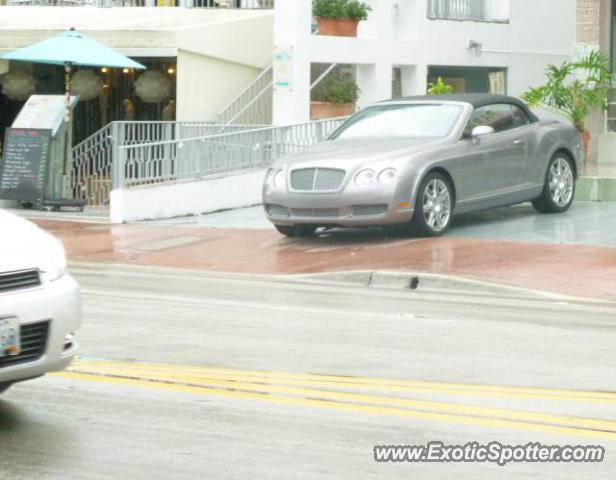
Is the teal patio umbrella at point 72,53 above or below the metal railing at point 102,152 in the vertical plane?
above

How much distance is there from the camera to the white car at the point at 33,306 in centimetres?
703

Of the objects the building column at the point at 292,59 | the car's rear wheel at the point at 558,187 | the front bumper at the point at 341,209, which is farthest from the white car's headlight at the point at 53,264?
the building column at the point at 292,59

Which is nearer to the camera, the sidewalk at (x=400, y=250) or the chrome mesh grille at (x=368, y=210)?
the sidewalk at (x=400, y=250)

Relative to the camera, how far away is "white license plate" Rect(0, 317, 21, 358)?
6.96 metres

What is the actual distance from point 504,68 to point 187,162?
8608mm

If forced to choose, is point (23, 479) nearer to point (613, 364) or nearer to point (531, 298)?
point (613, 364)

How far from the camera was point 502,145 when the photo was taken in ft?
59.5

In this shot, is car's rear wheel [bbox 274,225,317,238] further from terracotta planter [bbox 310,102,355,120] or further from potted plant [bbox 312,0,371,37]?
potted plant [bbox 312,0,371,37]

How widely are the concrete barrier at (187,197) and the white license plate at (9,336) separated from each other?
44.3 feet

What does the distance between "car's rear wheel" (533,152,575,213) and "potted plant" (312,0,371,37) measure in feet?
21.7

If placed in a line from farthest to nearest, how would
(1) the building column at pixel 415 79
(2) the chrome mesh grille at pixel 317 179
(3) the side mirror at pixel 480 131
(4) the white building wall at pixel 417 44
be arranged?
(1) the building column at pixel 415 79, (4) the white building wall at pixel 417 44, (3) the side mirror at pixel 480 131, (2) the chrome mesh grille at pixel 317 179

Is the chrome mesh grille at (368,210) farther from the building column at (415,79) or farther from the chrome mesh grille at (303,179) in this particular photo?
the building column at (415,79)

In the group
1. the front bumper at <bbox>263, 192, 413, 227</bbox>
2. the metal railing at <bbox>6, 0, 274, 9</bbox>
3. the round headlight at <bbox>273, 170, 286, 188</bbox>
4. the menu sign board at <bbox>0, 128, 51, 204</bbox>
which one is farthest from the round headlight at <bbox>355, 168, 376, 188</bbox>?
the metal railing at <bbox>6, 0, 274, 9</bbox>

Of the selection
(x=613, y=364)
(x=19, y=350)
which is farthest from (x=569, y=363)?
(x=19, y=350)
